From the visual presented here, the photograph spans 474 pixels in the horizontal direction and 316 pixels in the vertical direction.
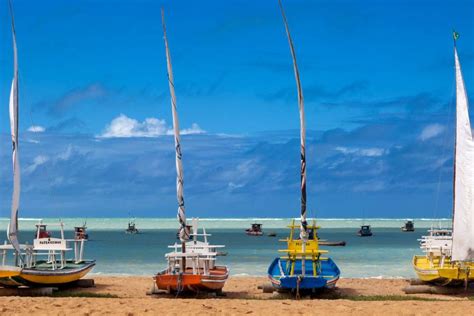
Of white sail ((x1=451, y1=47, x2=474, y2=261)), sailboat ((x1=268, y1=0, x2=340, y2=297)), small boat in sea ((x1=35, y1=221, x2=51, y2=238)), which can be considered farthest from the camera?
small boat in sea ((x1=35, y1=221, x2=51, y2=238))

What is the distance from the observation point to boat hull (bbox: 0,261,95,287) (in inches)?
1148

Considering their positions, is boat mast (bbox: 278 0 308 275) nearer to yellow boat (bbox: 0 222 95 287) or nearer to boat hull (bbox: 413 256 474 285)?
boat hull (bbox: 413 256 474 285)

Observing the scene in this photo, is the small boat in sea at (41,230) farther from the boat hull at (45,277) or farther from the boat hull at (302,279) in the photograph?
the boat hull at (302,279)

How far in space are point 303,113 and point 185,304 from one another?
378 inches

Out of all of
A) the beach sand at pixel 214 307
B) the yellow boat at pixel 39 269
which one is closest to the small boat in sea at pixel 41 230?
the yellow boat at pixel 39 269

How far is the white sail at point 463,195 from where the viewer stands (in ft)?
97.3

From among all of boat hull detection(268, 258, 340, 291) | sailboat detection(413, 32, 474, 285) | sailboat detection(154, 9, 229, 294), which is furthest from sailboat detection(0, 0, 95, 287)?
sailboat detection(413, 32, 474, 285)

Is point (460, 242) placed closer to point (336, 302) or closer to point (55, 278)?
point (336, 302)

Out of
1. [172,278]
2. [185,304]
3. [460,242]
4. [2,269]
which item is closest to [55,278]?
[2,269]

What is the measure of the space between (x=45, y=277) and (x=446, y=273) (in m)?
15.7

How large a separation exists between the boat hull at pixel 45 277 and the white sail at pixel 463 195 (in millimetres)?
15274

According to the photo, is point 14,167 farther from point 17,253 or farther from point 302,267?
point 302,267

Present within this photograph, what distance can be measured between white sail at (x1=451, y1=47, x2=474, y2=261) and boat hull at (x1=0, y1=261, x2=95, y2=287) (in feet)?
50.1

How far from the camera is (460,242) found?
97.7 feet
